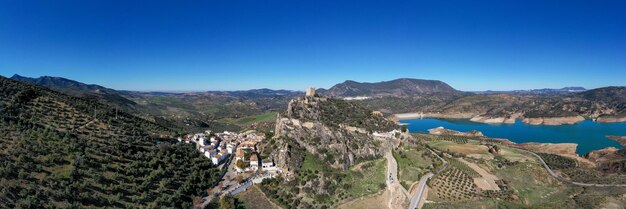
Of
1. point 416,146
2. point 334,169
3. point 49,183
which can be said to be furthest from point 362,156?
point 49,183

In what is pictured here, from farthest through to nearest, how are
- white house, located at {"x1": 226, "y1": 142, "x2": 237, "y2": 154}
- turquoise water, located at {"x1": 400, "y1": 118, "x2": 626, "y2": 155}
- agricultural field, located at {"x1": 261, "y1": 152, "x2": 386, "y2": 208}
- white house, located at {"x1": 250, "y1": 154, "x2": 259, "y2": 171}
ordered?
turquoise water, located at {"x1": 400, "y1": 118, "x2": 626, "y2": 155}, white house, located at {"x1": 226, "y1": 142, "x2": 237, "y2": 154}, white house, located at {"x1": 250, "y1": 154, "x2": 259, "y2": 171}, agricultural field, located at {"x1": 261, "y1": 152, "x2": 386, "y2": 208}

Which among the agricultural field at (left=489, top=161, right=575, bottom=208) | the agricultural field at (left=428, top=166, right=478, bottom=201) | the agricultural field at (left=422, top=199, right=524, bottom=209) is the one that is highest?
the agricultural field at (left=428, top=166, right=478, bottom=201)

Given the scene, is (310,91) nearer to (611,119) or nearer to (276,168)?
(276,168)

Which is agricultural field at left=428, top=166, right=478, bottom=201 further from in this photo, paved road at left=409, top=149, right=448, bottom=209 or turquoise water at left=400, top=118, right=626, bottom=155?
turquoise water at left=400, top=118, right=626, bottom=155

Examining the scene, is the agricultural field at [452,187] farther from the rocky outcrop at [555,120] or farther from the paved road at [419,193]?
the rocky outcrop at [555,120]

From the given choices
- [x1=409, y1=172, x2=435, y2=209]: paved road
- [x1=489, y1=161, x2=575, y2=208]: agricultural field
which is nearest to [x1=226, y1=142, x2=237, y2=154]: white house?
[x1=409, y1=172, x2=435, y2=209]: paved road

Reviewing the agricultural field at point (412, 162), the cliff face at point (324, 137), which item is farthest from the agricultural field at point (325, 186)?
the agricultural field at point (412, 162)

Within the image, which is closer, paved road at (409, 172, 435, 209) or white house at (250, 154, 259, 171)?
paved road at (409, 172, 435, 209)

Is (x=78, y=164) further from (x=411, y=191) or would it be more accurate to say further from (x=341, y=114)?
(x=341, y=114)
